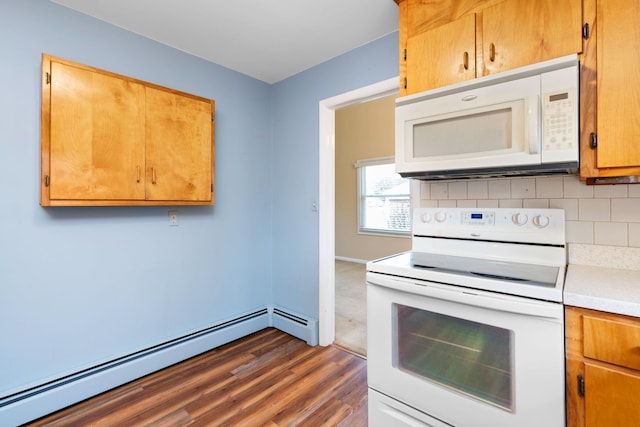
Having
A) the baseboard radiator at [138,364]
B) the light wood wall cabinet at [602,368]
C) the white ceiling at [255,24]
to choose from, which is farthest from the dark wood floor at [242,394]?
the white ceiling at [255,24]

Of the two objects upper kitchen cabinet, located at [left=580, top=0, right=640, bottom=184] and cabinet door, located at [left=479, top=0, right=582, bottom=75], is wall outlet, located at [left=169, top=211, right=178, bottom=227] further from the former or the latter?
upper kitchen cabinet, located at [left=580, top=0, right=640, bottom=184]

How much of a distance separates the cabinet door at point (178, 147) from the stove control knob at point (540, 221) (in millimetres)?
2091

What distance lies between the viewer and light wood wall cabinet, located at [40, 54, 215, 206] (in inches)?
65.4

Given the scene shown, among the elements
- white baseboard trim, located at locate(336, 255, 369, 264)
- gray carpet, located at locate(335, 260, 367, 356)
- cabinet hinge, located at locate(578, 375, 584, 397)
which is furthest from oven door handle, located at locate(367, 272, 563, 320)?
white baseboard trim, located at locate(336, 255, 369, 264)

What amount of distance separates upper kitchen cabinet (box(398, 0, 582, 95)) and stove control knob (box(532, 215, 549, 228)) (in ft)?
2.35

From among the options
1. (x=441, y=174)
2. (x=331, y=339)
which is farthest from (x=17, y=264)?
(x=441, y=174)

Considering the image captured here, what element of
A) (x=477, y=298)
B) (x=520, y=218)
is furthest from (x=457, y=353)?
(x=520, y=218)

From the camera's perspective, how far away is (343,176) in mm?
6262

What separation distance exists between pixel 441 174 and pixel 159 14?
1966 millimetres

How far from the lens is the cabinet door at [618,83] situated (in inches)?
45.1

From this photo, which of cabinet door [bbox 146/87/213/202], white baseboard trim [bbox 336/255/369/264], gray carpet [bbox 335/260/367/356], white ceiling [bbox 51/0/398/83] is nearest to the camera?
white ceiling [bbox 51/0/398/83]

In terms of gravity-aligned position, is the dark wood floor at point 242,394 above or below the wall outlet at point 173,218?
below

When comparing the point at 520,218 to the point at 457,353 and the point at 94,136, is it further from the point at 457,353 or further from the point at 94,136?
the point at 94,136

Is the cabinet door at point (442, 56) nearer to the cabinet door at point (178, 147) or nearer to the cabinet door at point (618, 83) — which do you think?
the cabinet door at point (618, 83)
